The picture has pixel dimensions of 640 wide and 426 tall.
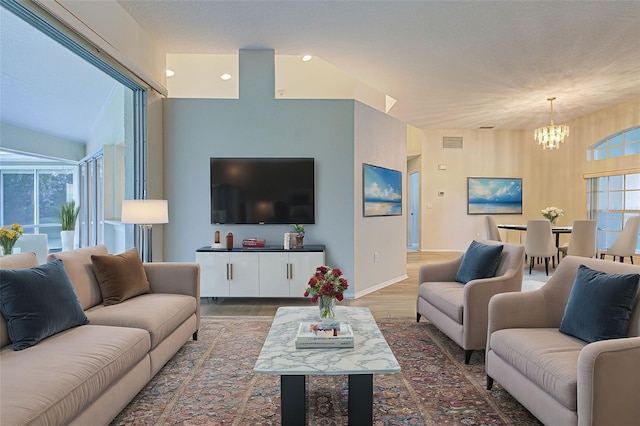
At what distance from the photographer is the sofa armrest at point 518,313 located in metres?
2.39

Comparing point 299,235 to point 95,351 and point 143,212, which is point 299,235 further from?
point 95,351

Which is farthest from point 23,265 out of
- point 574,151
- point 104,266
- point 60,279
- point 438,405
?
point 574,151

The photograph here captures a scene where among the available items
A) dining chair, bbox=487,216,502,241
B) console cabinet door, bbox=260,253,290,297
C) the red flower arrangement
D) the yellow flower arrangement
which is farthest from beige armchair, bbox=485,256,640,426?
dining chair, bbox=487,216,502,241

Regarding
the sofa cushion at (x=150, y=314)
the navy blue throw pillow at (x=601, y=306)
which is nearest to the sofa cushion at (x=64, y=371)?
the sofa cushion at (x=150, y=314)

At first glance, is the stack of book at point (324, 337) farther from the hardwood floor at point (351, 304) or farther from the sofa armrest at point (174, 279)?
the hardwood floor at point (351, 304)

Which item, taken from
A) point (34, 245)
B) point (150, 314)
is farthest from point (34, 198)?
point (150, 314)

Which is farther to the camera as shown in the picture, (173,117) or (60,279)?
(173,117)

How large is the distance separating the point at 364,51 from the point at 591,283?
361 centimetres

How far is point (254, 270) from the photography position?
459cm

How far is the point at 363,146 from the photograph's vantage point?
514 centimetres

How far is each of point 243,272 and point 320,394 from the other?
2373mm

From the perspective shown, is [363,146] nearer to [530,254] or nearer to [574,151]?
[530,254]

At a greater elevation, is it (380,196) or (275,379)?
(380,196)

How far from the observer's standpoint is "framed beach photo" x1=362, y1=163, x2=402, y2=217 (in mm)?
5184
